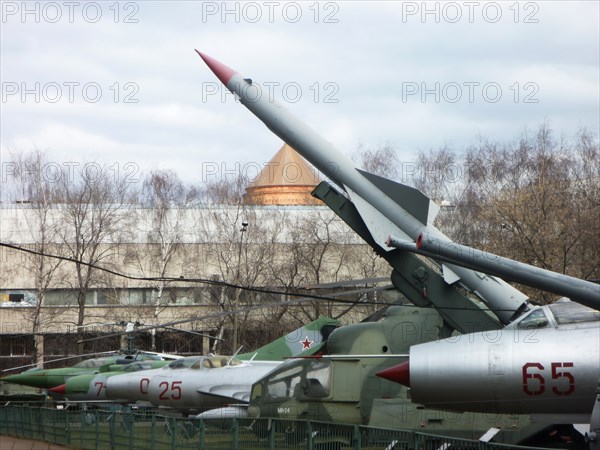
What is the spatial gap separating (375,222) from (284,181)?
125 feet

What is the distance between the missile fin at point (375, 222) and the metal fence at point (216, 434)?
4346 millimetres

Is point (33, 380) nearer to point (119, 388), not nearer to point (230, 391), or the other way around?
point (119, 388)

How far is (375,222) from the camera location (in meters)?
17.8

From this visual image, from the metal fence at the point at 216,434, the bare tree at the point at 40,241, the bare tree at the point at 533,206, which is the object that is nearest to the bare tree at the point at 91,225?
the bare tree at the point at 40,241

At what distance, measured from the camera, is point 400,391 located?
53.9ft

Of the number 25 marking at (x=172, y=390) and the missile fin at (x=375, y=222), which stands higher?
the missile fin at (x=375, y=222)

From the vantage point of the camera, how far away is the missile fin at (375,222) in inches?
693

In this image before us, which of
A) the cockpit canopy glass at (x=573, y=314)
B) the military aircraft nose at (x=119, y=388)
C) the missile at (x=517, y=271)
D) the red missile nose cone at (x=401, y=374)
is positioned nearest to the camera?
the missile at (x=517, y=271)

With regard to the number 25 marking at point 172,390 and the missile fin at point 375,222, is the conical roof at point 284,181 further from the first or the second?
the missile fin at point 375,222

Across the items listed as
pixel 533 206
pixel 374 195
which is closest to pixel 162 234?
pixel 533 206

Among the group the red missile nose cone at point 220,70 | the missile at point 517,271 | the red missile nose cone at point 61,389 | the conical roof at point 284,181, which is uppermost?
the conical roof at point 284,181

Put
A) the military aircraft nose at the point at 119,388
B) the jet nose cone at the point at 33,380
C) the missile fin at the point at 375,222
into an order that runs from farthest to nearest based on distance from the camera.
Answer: the jet nose cone at the point at 33,380 → the military aircraft nose at the point at 119,388 → the missile fin at the point at 375,222

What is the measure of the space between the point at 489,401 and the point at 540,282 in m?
1.95

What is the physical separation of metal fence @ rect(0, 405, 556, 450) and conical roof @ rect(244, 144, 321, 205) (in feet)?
101
